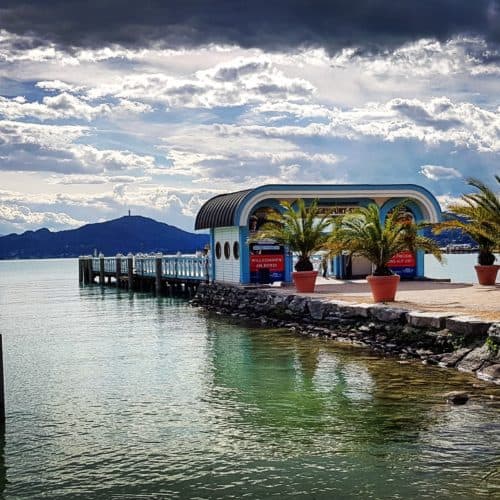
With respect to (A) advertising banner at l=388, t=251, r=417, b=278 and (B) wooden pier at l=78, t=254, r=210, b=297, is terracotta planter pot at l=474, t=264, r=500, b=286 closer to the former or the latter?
(A) advertising banner at l=388, t=251, r=417, b=278

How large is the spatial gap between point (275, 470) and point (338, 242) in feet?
41.8

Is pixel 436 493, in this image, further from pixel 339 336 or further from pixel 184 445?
pixel 339 336

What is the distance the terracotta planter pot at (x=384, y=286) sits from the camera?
19969 mm

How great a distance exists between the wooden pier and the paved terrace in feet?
25.8

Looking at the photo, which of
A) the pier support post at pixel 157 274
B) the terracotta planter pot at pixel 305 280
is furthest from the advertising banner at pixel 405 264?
the pier support post at pixel 157 274

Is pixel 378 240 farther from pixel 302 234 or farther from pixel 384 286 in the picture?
pixel 302 234

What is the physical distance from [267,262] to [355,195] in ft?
14.3

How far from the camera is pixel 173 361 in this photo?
17.0 meters

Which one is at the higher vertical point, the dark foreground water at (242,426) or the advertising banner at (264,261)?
the advertising banner at (264,261)

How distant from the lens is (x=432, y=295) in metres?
22.0

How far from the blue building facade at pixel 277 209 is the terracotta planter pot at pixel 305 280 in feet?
9.87

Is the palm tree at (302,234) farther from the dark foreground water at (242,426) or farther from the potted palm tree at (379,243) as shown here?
the dark foreground water at (242,426)

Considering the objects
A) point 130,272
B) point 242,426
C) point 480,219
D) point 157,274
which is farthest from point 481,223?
point 130,272

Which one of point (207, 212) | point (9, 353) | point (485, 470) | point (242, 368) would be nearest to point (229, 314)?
point (207, 212)
